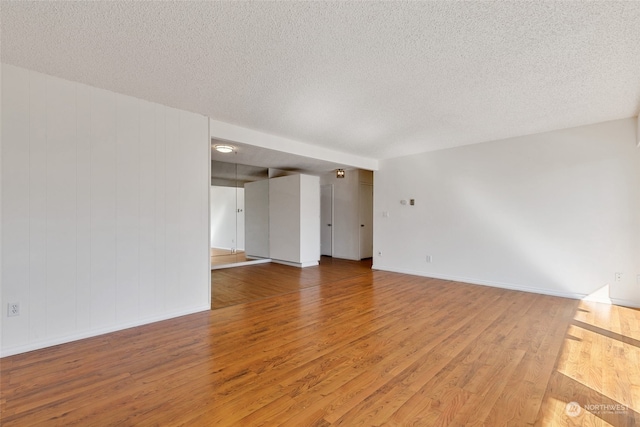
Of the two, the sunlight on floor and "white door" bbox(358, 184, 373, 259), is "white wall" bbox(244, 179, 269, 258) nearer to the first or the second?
"white door" bbox(358, 184, 373, 259)

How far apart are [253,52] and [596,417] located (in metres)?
3.23

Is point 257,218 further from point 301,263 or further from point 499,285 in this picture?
point 499,285

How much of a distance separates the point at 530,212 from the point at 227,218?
5998 mm

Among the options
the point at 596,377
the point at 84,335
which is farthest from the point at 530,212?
the point at 84,335

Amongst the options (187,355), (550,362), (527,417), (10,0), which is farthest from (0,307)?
(550,362)

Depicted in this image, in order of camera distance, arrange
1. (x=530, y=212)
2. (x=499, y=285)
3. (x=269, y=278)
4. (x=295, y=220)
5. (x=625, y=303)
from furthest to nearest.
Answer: (x=295, y=220) → (x=269, y=278) → (x=499, y=285) → (x=530, y=212) → (x=625, y=303)

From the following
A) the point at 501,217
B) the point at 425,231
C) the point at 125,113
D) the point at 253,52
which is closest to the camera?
the point at 253,52

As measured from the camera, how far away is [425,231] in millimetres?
5453

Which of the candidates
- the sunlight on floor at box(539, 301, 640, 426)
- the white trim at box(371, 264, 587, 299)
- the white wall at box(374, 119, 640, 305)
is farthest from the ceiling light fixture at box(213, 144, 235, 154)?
the sunlight on floor at box(539, 301, 640, 426)

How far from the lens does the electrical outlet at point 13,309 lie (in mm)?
2350

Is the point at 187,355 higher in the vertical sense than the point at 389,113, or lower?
lower

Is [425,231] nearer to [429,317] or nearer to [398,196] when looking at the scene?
[398,196]

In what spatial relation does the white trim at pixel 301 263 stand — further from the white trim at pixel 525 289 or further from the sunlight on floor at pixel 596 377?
the sunlight on floor at pixel 596 377

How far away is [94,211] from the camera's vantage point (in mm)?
2773
